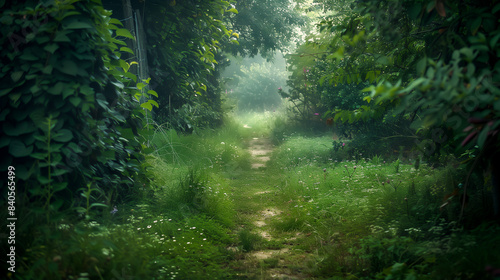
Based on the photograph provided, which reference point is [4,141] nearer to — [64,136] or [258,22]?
[64,136]

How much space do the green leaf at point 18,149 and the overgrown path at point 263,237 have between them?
6.62 feet

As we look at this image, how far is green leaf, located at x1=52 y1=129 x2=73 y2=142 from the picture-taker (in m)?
2.71

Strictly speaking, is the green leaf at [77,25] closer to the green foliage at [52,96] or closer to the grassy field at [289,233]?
the green foliage at [52,96]

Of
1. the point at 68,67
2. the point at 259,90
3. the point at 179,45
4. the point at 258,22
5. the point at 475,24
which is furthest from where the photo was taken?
the point at 259,90

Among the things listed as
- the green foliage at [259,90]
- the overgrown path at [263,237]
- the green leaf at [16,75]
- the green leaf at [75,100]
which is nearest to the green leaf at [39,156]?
the green leaf at [75,100]

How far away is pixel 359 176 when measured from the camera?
209 inches

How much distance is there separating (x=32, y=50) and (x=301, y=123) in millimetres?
11467

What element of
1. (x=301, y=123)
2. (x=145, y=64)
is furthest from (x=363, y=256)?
(x=301, y=123)

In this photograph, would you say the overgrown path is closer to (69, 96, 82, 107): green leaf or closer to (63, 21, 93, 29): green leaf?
(69, 96, 82, 107): green leaf

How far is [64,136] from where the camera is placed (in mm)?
2760

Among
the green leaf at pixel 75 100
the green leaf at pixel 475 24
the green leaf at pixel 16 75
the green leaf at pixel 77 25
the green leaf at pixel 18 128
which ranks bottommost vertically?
the green leaf at pixel 18 128

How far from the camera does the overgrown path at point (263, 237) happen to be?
310 cm

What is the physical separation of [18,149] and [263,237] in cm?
260

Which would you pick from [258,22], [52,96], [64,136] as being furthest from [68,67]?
[258,22]
